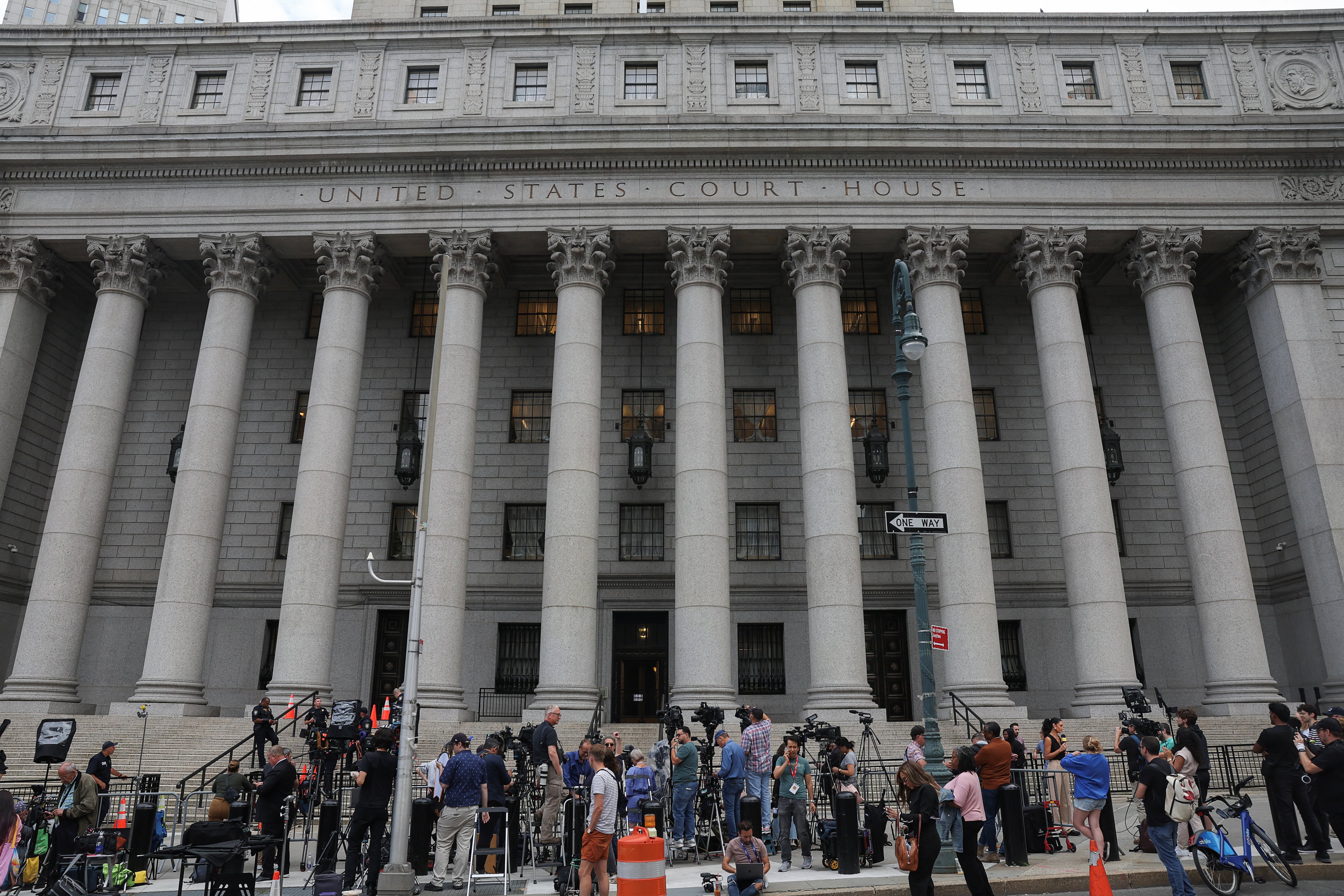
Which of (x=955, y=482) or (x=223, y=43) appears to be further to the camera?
(x=223, y=43)

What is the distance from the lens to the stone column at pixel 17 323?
26031 millimetres

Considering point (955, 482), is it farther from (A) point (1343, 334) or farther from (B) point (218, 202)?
(B) point (218, 202)

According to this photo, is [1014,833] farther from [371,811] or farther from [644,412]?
[644,412]

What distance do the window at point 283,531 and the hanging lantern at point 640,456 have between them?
1120 cm

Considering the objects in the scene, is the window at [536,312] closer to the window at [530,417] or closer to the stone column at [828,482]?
the window at [530,417]

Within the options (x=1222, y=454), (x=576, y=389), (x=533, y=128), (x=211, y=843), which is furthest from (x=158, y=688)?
(x=1222, y=454)

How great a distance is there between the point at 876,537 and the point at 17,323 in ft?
90.0

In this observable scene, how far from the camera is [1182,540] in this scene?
2856 centimetres

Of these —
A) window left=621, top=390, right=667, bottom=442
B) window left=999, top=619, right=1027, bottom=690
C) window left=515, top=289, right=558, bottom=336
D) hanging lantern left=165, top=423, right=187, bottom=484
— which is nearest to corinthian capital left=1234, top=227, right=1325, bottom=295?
window left=999, top=619, right=1027, bottom=690

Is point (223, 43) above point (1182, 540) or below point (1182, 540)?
above

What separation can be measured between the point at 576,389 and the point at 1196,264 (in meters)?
21.0

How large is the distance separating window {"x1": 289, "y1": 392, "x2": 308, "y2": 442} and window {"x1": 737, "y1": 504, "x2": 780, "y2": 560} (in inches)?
597

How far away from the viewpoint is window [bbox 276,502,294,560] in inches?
1144

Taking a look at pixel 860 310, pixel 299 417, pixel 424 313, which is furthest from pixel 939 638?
pixel 299 417
